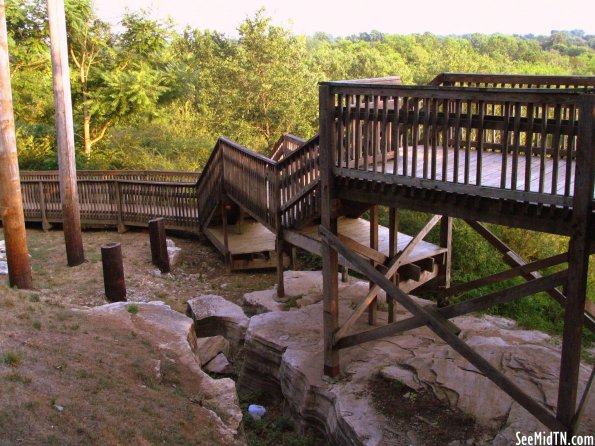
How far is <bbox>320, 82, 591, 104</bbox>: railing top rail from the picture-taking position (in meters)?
5.05

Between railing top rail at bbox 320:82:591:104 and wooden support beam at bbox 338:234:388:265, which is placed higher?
railing top rail at bbox 320:82:591:104

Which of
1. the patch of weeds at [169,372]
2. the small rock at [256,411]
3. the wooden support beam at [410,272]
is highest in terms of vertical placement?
the wooden support beam at [410,272]

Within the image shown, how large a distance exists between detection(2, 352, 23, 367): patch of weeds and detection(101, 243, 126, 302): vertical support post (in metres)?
4.31

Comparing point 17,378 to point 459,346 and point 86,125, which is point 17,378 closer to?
point 459,346

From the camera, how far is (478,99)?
223 inches

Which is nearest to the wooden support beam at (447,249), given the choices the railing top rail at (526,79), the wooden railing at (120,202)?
the railing top rail at (526,79)

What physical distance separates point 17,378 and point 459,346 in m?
4.32

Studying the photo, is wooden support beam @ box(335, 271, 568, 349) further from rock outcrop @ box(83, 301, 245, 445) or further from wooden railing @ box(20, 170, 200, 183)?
wooden railing @ box(20, 170, 200, 183)

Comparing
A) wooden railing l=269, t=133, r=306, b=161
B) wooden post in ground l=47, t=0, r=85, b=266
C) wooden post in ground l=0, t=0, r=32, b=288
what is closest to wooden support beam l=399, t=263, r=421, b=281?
wooden railing l=269, t=133, r=306, b=161

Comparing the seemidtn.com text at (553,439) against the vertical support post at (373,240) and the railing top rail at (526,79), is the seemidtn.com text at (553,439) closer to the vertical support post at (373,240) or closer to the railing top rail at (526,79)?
the vertical support post at (373,240)

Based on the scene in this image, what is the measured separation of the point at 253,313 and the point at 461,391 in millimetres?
4523

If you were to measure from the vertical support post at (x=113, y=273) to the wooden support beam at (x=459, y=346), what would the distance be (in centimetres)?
482

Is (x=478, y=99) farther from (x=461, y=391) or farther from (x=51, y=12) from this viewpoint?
(x=51, y=12)

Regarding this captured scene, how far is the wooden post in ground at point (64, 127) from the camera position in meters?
12.4
